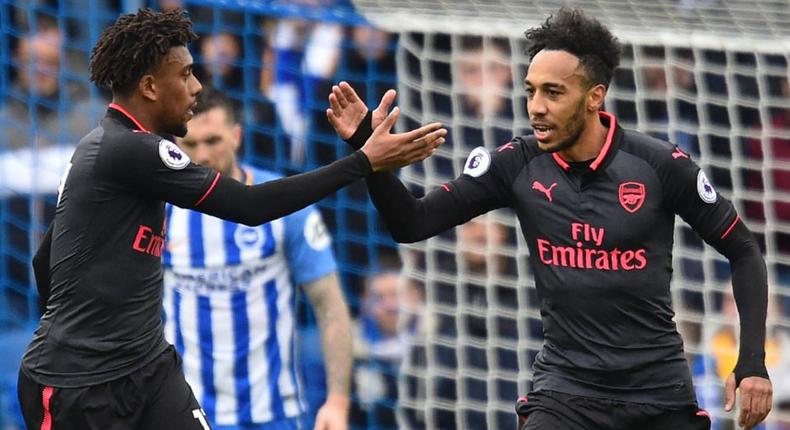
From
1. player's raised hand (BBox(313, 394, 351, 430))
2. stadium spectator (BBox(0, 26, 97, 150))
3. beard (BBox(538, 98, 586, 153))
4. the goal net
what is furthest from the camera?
stadium spectator (BBox(0, 26, 97, 150))

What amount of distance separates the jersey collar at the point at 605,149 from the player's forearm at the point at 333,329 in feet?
4.77

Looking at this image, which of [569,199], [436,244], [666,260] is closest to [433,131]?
[569,199]

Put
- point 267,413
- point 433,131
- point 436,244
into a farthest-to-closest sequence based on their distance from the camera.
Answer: point 436,244 < point 267,413 < point 433,131

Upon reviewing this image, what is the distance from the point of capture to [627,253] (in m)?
4.82

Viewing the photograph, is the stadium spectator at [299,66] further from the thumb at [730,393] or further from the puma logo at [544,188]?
the thumb at [730,393]

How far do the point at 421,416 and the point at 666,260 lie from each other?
3006 mm

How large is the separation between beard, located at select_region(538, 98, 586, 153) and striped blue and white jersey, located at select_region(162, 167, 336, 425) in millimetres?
1516

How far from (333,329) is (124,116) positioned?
1587mm

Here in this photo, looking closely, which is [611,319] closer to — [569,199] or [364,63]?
[569,199]

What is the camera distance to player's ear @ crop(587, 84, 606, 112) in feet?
16.3

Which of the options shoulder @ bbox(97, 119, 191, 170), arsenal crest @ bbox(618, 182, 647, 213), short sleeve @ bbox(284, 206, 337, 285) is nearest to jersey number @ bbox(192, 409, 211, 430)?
shoulder @ bbox(97, 119, 191, 170)

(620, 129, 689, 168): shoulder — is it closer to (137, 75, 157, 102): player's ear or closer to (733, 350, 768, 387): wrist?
(733, 350, 768, 387): wrist

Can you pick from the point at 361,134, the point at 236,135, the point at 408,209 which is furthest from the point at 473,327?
the point at 361,134

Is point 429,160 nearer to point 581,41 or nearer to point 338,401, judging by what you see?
point 338,401
